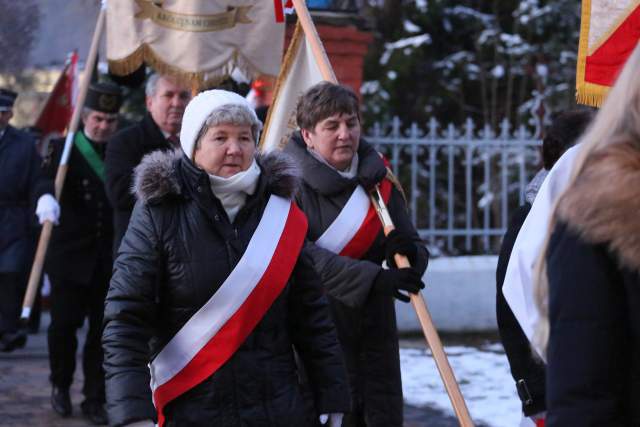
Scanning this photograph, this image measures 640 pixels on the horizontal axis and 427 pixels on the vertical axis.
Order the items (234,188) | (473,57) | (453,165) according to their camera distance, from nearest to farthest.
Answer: (234,188) → (453,165) → (473,57)

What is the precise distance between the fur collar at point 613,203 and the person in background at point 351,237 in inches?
98.0

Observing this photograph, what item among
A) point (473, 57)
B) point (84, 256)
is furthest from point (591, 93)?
point (473, 57)

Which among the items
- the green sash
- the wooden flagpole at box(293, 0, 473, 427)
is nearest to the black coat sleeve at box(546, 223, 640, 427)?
the wooden flagpole at box(293, 0, 473, 427)

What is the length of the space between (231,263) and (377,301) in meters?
1.31

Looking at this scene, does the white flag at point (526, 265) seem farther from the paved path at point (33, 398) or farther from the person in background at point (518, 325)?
the paved path at point (33, 398)

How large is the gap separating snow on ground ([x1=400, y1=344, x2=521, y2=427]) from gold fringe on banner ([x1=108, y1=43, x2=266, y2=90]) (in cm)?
228

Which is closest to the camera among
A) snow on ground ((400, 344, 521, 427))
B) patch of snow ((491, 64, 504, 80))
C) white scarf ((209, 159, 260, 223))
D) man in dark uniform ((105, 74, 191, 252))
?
white scarf ((209, 159, 260, 223))

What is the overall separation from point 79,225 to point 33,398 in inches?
47.2

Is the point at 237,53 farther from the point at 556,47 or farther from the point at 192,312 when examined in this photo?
the point at 556,47

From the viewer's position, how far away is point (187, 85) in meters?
6.10

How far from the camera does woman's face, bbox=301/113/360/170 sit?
15.7 ft

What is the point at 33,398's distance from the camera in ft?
24.5

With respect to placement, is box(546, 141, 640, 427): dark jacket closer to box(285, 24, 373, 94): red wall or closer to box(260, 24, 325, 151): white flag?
box(260, 24, 325, 151): white flag

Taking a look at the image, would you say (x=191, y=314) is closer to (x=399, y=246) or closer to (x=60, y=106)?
(x=399, y=246)
